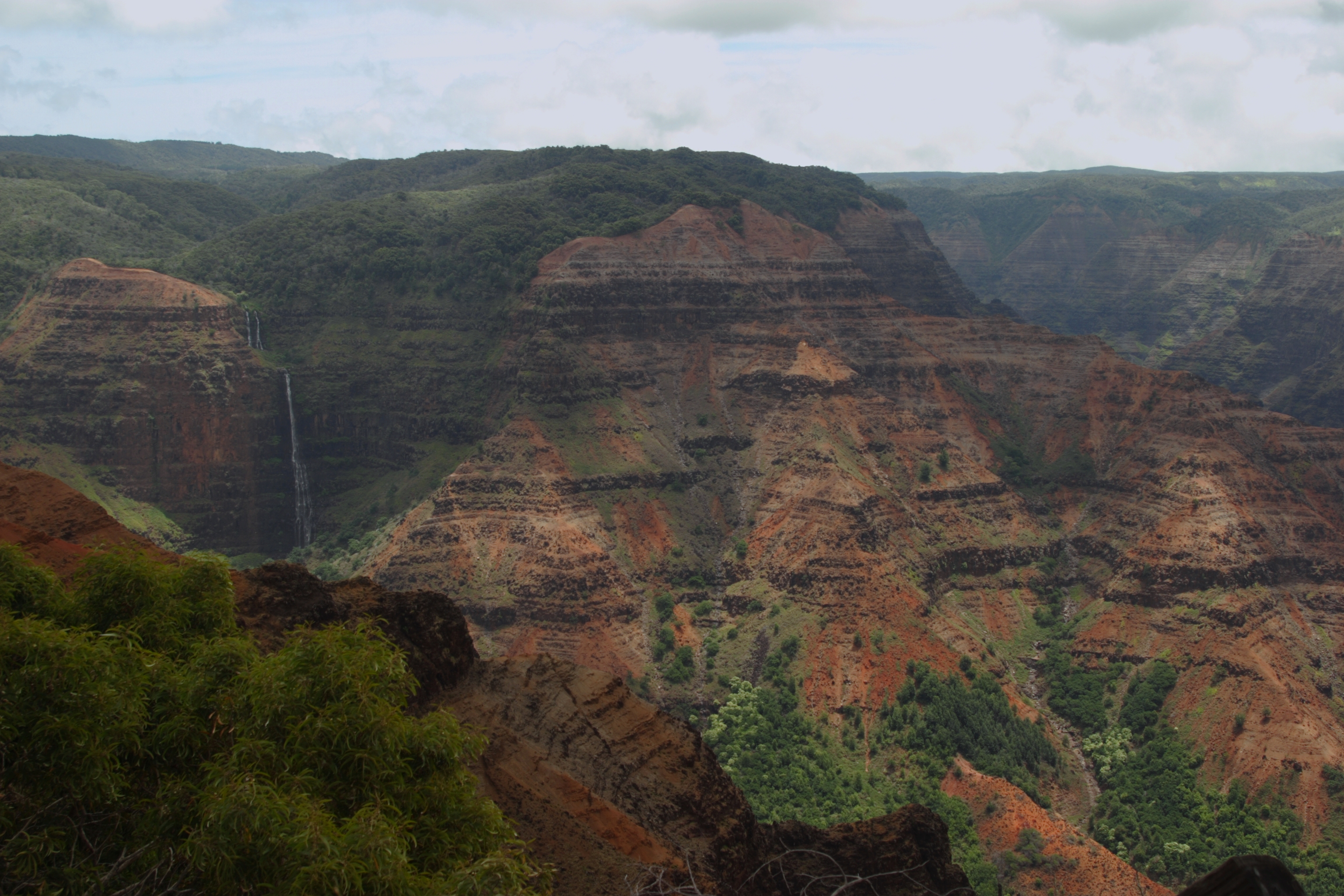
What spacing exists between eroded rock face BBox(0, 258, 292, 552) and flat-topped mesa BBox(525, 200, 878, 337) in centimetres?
3221

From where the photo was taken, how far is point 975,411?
12338cm

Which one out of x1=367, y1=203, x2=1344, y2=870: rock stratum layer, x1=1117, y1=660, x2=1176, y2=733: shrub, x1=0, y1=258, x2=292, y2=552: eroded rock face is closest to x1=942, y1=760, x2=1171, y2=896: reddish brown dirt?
x1=367, y1=203, x2=1344, y2=870: rock stratum layer

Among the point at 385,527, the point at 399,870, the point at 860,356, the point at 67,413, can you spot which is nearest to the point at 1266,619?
the point at 860,356

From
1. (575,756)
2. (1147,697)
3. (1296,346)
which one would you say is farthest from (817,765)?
(1296,346)

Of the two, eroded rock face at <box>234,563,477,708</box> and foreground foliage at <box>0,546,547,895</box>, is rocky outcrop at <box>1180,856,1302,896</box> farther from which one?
eroded rock face at <box>234,563,477,708</box>

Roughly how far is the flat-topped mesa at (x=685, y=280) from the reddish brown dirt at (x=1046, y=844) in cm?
5343

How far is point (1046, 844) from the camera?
70562 millimetres

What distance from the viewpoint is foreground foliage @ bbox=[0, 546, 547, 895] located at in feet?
62.2

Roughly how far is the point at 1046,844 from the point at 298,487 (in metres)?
81.2

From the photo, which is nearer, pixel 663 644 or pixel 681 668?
pixel 681 668

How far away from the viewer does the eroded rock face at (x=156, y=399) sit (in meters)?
115

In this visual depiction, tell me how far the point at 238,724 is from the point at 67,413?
10552 cm

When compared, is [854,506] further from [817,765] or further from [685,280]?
[685,280]

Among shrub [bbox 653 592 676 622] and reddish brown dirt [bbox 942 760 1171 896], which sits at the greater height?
shrub [bbox 653 592 676 622]
